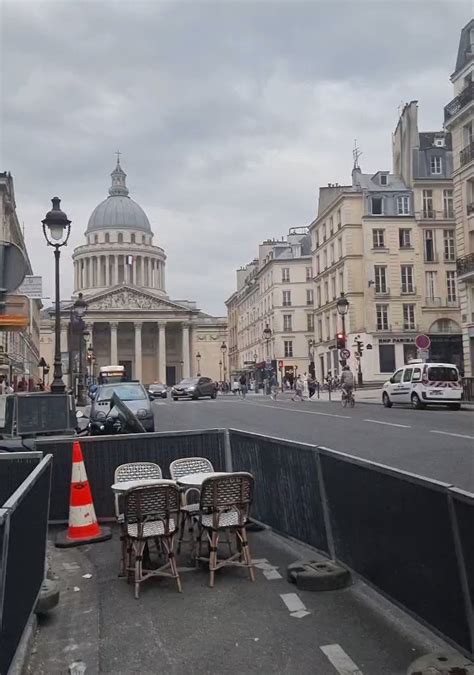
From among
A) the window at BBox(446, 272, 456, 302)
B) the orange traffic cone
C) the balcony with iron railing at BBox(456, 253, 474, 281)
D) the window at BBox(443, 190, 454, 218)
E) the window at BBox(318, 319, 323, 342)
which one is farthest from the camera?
the window at BBox(318, 319, 323, 342)

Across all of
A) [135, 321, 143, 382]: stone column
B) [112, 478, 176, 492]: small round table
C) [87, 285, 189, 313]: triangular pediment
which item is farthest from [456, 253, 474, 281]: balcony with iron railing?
[135, 321, 143, 382]: stone column

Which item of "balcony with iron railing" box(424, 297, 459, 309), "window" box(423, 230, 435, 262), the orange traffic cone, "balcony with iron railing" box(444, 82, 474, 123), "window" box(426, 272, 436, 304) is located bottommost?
the orange traffic cone

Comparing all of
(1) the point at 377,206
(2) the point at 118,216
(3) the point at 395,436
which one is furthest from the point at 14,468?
(2) the point at 118,216

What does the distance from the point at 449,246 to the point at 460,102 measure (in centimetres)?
2285

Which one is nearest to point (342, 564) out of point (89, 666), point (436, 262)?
point (89, 666)

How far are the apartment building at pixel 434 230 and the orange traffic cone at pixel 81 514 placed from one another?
49658mm

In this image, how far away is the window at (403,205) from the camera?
54781mm

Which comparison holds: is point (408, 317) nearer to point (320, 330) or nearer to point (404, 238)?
point (404, 238)

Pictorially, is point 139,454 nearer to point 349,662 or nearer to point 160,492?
point 160,492

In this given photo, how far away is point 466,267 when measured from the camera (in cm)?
3275

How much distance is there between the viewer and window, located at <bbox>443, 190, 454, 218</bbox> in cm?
5566

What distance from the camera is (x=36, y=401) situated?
34.1 feet

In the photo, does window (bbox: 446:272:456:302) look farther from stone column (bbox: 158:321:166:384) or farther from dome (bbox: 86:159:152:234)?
dome (bbox: 86:159:152:234)

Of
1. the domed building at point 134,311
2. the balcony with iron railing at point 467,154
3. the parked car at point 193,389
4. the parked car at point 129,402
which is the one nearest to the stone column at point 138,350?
the domed building at point 134,311
